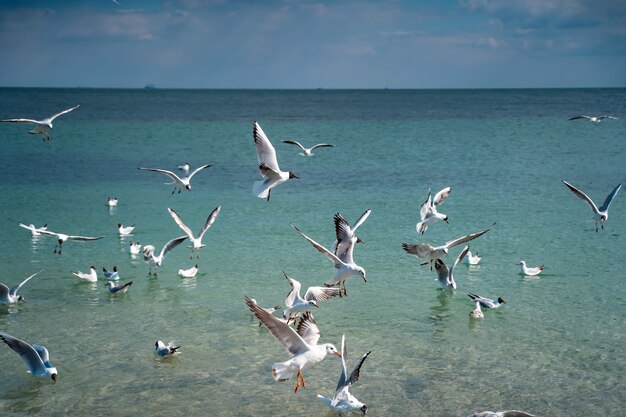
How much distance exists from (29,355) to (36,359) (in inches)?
4.4

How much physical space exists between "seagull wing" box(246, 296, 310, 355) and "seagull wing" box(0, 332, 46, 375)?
370 cm

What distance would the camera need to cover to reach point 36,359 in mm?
10820

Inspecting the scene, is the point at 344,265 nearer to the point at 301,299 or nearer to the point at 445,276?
the point at 301,299

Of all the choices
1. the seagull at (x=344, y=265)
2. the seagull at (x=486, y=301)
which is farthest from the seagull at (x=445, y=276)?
the seagull at (x=344, y=265)

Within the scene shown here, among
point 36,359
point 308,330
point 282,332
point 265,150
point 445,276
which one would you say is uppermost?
point 265,150

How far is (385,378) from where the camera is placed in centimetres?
1126

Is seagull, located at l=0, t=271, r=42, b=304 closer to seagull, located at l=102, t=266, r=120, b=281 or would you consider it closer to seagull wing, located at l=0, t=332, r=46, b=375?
seagull, located at l=102, t=266, r=120, b=281

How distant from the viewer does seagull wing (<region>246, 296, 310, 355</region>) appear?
8828 mm

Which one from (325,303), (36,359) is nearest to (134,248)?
(325,303)

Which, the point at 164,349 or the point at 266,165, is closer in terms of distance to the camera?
the point at 164,349

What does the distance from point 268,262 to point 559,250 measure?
24.2 ft

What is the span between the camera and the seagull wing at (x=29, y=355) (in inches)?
417

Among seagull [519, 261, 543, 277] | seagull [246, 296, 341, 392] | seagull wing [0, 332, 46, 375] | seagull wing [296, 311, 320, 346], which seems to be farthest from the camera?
seagull [519, 261, 543, 277]

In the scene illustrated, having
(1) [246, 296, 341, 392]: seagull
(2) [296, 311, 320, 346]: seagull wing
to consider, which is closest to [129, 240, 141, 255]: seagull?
(2) [296, 311, 320, 346]: seagull wing
